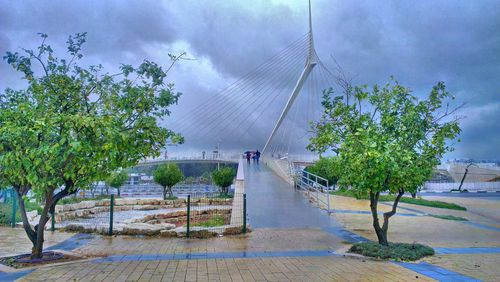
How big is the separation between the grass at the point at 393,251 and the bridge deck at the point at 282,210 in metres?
4.10

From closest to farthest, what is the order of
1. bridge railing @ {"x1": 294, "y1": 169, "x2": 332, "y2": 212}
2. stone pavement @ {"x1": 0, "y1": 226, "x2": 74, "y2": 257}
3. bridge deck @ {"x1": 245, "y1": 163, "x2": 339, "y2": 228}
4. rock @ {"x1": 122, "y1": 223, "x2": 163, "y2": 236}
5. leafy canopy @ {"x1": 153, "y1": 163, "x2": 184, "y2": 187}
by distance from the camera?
stone pavement @ {"x1": 0, "y1": 226, "x2": 74, "y2": 257}, rock @ {"x1": 122, "y1": 223, "x2": 163, "y2": 236}, bridge deck @ {"x1": 245, "y1": 163, "x2": 339, "y2": 228}, bridge railing @ {"x1": 294, "y1": 169, "x2": 332, "y2": 212}, leafy canopy @ {"x1": 153, "y1": 163, "x2": 184, "y2": 187}

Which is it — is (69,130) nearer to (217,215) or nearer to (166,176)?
(217,215)

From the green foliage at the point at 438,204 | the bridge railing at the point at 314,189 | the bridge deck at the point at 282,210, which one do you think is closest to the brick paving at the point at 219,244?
the bridge deck at the point at 282,210

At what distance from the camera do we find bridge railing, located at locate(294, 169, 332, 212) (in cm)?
1716

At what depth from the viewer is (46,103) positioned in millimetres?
8828

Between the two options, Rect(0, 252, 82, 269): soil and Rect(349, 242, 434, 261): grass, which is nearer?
Rect(0, 252, 82, 269): soil

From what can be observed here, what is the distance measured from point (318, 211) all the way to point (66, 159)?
1062cm

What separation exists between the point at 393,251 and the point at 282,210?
7.38 m

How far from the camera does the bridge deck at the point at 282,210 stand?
1383cm

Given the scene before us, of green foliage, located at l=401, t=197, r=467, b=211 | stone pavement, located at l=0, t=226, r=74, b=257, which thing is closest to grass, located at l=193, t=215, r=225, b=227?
stone pavement, located at l=0, t=226, r=74, b=257

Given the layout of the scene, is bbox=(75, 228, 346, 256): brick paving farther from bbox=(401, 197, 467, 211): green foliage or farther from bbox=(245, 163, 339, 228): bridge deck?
bbox=(401, 197, 467, 211): green foliage

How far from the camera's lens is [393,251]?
898cm

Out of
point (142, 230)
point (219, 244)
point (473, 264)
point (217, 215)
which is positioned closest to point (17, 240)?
point (142, 230)

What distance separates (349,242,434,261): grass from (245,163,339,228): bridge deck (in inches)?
162
